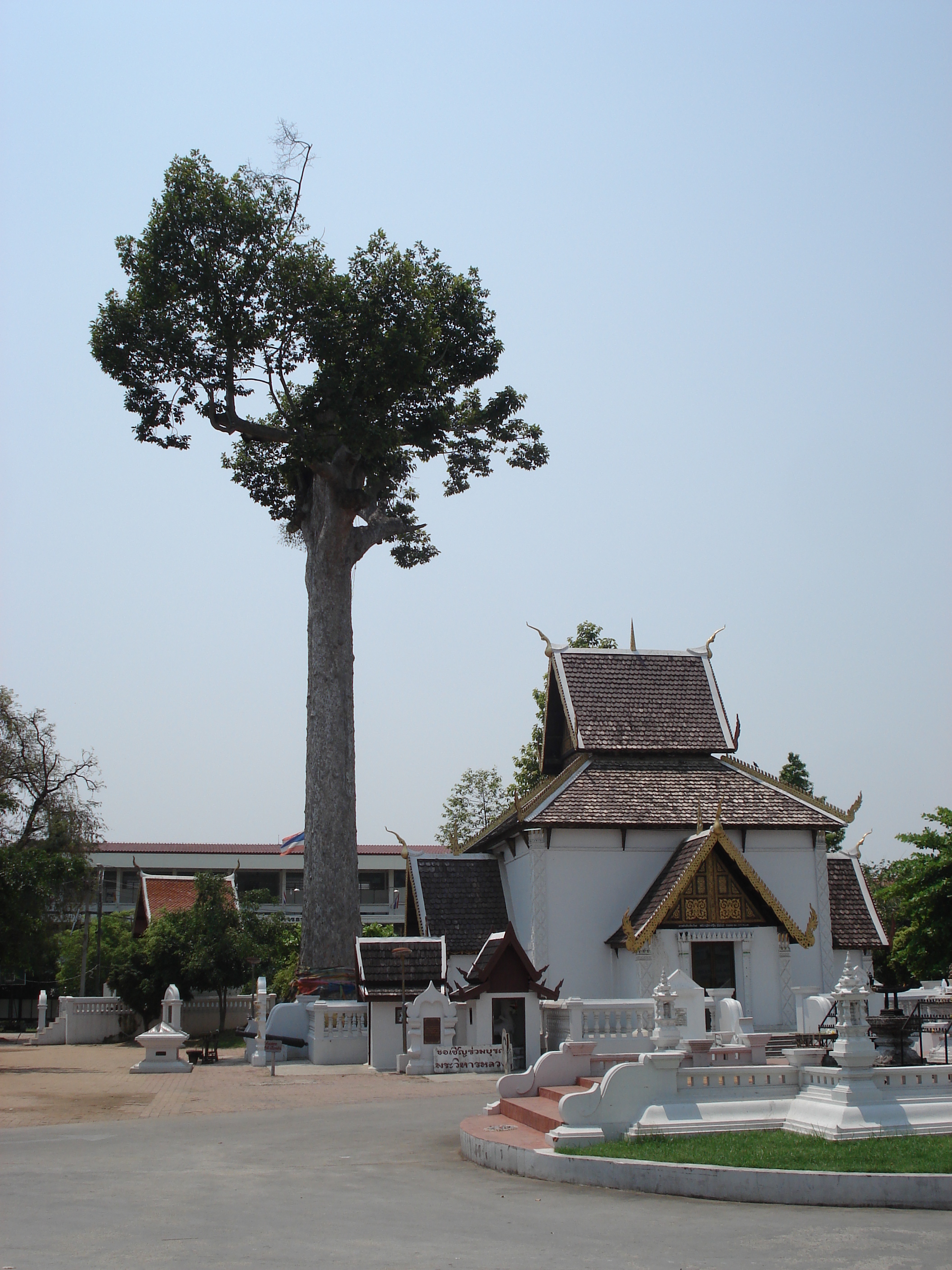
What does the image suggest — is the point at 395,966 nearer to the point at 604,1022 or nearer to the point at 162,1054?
the point at 162,1054

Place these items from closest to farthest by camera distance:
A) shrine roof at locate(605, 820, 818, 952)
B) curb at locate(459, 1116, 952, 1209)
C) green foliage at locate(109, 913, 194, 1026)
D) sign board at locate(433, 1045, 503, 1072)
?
curb at locate(459, 1116, 952, 1209), sign board at locate(433, 1045, 503, 1072), shrine roof at locate(605, 820, 818, 952), green foliage at locate(109, 913, 194, 1026)

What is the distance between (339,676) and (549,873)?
826 cm

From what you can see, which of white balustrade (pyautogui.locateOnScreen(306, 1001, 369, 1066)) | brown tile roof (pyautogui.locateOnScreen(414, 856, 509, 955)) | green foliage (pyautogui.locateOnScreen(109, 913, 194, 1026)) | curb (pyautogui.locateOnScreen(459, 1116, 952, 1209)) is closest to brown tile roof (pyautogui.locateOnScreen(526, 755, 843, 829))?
brown tile roof (pyautogui.locateOnScreen(414, 856, 509, 955))

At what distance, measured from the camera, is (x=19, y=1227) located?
27.1 feet

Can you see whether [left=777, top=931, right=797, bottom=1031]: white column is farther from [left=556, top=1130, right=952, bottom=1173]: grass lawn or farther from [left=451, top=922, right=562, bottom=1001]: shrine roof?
[left=556, top=1130, right=952, bottom=1173]: grass lawn

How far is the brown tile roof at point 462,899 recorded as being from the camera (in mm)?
25078

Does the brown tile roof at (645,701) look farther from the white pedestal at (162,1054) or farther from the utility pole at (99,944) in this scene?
the utility pole at (99,944)

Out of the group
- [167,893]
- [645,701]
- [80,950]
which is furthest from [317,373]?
[80,950]

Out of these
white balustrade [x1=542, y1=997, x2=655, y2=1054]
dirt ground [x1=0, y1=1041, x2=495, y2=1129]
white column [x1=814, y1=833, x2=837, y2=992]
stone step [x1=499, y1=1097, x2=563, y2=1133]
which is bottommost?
dirt ground [x1=0, y1=1041, x2=495, y2=1129]

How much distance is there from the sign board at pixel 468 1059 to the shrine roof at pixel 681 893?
340 cm

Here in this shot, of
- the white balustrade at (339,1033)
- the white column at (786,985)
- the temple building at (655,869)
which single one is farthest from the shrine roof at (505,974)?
the white column at (786,985)

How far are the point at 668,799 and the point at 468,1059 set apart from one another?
7218 millimetres

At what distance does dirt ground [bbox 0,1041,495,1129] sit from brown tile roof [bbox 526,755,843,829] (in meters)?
6.21

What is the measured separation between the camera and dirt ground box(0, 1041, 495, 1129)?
55.0ft
